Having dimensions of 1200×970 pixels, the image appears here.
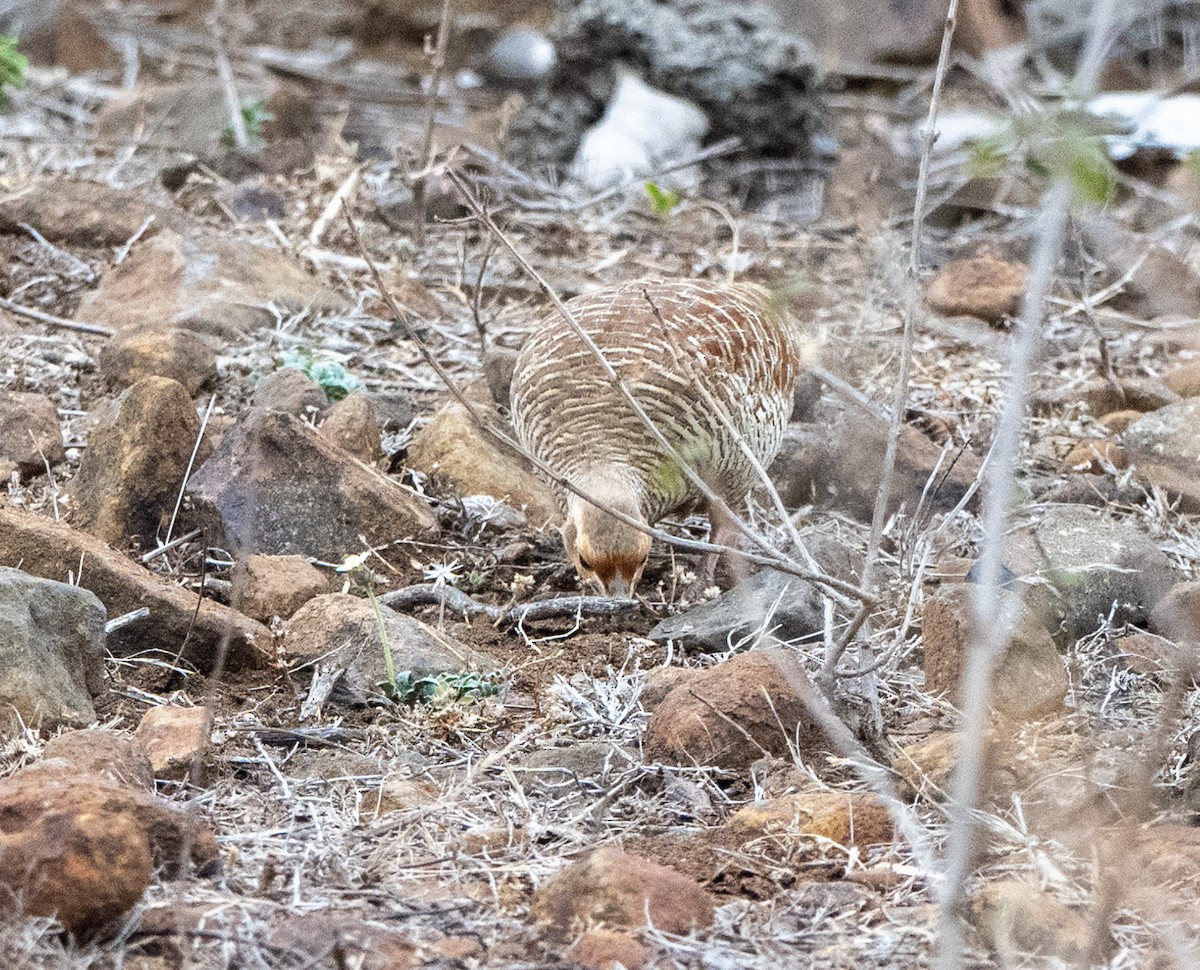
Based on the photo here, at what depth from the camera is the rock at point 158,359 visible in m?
5.84

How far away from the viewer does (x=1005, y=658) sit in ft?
12.8

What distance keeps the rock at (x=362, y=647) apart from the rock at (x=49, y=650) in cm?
56

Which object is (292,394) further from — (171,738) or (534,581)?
(171,738)

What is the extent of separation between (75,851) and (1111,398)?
5097 millimetres

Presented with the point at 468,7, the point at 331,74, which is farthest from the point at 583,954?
the point at 468,7

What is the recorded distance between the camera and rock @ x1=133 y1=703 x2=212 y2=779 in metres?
3.52

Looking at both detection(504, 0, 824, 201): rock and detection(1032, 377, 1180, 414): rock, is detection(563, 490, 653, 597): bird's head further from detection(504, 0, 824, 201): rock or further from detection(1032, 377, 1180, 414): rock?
detection(504, 0, 824, 201): rock

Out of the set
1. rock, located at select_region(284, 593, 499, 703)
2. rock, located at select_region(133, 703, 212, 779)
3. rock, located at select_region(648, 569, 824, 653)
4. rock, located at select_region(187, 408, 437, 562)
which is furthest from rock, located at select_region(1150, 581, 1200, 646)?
rock, located at select_region(133, 703, 212, 779)

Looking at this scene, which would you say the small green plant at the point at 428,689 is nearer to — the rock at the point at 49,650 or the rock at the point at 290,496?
the rock at the point at 49,650

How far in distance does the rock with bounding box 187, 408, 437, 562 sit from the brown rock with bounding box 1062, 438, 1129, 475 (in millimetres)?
2627

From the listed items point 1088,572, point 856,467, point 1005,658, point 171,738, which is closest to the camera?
point 171,738

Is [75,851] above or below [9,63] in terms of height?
above

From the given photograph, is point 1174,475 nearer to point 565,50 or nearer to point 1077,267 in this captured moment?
point 1077,267

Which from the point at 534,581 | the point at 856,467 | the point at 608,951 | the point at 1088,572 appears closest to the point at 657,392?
the point at 534,581
